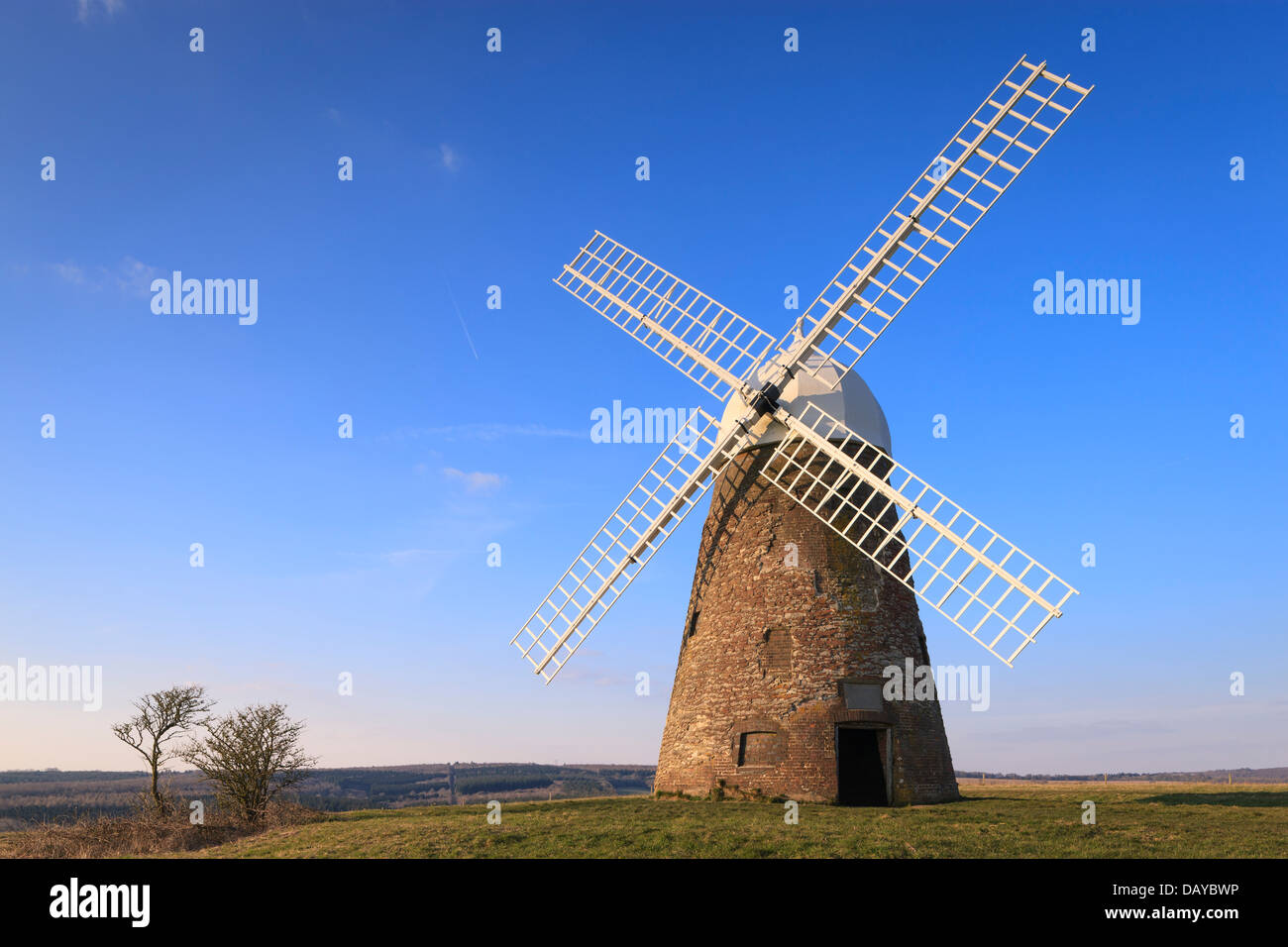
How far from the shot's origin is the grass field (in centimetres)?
1355

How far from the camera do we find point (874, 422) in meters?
21.3

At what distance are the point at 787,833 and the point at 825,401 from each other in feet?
33.0

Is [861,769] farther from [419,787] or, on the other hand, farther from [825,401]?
[419,787]

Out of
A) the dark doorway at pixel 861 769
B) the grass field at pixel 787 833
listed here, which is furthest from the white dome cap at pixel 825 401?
the grass field at pixel 787 833

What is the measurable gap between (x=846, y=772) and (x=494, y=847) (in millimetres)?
9811

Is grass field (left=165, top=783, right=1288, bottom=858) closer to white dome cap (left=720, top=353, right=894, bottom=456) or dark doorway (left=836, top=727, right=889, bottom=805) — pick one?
dark doorway (left=836, top=727, right=889, bottom=805)

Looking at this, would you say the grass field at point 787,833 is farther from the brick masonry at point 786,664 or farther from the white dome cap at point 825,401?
the white dome cap at point 825,401

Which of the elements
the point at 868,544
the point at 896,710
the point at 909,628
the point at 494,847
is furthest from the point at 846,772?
Answer: the point at 494,847

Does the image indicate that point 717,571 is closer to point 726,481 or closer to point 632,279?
point 726,481

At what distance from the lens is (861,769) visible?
20.5 metres

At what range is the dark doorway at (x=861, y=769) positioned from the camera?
19.8 metres

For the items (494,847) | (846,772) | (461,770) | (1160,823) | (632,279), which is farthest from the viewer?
(461,770)

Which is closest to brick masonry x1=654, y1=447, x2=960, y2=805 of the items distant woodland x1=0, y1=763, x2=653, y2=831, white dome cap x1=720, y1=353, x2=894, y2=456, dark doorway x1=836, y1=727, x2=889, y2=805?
dark doorway x1=836, y1=727, x2=889, y2=805

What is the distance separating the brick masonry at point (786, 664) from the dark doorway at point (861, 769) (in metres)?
0.90
